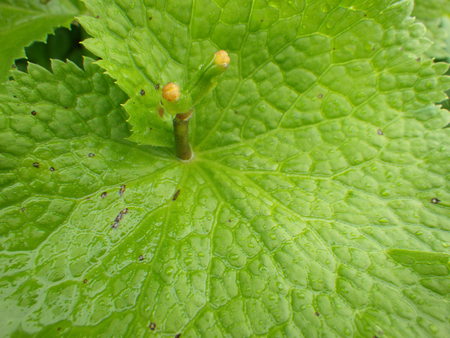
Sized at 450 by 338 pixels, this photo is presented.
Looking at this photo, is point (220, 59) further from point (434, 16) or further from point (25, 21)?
point (434, 16)

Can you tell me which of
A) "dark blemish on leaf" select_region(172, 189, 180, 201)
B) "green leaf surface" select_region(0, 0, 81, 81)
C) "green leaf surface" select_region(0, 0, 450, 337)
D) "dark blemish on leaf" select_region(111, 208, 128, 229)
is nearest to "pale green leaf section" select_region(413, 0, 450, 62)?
"green leaf surface" select_region(0, 0, 450, 337)

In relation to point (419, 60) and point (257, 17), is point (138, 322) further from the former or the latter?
point (419, 60)

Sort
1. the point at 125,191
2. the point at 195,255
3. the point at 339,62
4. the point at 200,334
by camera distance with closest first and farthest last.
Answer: the point at 200,334
the point at 195,255
the point at 125,191
the point at 339,62

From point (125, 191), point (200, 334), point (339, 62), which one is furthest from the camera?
point (339, 62)

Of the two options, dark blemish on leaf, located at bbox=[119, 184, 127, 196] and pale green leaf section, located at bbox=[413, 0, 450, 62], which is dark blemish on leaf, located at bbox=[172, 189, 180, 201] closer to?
dark blemish on leaf, located at bbox=[119, 184, 127, 196]

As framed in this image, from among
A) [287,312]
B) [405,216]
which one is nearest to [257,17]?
[405,216]

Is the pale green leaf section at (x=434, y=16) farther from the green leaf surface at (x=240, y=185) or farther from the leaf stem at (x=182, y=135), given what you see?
the leaf stem at (x=182, y=135)
